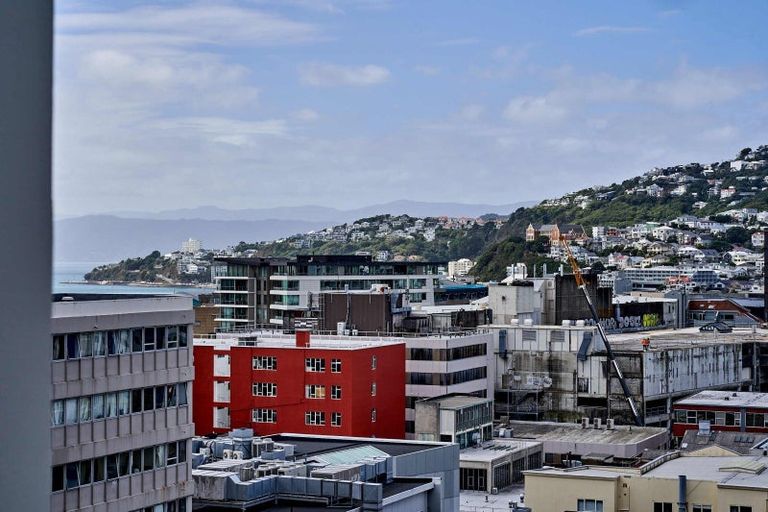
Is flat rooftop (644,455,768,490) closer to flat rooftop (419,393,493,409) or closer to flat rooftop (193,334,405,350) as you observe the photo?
flat rooftop (419,393,493,409)

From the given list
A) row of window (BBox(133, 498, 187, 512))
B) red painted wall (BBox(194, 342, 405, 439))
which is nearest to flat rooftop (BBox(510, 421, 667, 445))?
red painted wall (BBox(194, 342, 405, 439))

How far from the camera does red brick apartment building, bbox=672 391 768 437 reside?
32.8 metres

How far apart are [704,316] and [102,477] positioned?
185 feet

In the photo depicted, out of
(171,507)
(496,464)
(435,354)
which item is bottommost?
(496,464)

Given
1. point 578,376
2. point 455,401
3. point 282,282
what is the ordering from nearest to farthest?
1. point 455,401
2. point 578,376
3. point 282,282

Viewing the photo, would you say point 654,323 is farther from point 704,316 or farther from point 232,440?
point 232,440

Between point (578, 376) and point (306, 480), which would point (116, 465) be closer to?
point (306, 480)

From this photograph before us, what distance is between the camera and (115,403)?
11859 millimetres

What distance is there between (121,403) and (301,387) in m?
19.4

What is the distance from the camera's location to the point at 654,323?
5644cm

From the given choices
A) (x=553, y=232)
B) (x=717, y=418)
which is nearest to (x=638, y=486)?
(x=717, y=418)

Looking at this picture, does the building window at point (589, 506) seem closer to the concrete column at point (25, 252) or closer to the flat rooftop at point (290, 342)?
the flat rooftop at point (290, 342)

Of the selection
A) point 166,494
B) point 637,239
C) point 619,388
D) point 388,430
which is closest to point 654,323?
point 619,388

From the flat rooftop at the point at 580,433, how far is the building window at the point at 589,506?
31.3 ft
